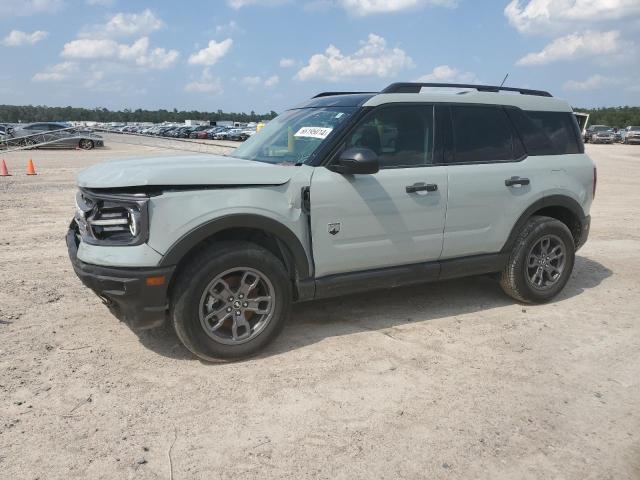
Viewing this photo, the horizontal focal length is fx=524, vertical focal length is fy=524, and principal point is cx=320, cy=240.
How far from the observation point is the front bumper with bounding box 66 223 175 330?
344cm

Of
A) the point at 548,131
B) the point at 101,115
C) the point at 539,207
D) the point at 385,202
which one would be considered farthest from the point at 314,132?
the point at 101,115

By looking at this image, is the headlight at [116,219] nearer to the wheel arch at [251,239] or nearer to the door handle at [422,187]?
the wheel arch at [251,239]

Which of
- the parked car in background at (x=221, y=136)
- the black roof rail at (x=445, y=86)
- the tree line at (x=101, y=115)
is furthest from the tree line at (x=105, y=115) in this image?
the black roof rail at (x=445, y=86)

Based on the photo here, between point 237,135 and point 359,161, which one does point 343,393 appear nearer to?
point 359,161

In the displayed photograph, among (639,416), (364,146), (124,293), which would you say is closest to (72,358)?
(124,293)

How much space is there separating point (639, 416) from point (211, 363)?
9.41 feet

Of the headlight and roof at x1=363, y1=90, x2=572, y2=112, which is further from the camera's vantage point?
roof at x1=363, y1=90, x2=572, y2=112

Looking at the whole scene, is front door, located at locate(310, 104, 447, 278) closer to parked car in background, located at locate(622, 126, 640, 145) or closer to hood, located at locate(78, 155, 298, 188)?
hood, located at locate(78, 155, 298, 188)

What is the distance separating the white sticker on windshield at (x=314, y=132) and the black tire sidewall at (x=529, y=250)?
2238 mm

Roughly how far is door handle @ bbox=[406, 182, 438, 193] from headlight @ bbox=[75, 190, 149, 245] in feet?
6.76

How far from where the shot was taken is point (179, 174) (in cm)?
354

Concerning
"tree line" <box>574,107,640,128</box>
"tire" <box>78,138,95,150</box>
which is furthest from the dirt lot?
"tree line" <box>574,107,640,128</box>

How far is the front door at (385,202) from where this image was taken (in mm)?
3994

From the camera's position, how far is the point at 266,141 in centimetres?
479
